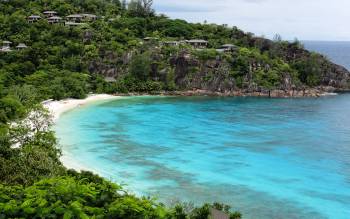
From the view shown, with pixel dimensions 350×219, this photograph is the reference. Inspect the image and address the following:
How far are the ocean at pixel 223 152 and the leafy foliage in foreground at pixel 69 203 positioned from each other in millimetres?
8967

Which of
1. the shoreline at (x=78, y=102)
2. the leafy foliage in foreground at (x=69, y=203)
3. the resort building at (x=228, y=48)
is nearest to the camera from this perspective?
the leafy foliage in foreground at (x=69, y=203)

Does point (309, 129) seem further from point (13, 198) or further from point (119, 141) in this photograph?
point (13, 198)

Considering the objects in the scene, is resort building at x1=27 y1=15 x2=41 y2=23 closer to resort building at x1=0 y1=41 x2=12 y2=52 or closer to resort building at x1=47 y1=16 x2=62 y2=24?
resort building at x1=47 y1=16 x2=62 y2=24

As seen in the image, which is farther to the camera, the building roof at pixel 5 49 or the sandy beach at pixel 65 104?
the building roof at pixel 5 49

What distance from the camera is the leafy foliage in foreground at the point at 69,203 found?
9.00m

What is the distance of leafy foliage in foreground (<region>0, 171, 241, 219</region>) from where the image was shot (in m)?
9.00

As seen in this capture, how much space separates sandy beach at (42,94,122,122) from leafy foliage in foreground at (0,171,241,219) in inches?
1681

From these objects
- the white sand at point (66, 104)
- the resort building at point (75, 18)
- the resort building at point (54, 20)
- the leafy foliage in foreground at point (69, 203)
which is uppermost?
the resort building at point (75, 18)

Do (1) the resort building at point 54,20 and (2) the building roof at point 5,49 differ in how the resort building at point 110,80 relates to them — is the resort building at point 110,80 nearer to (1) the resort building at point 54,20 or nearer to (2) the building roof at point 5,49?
(2) the building roof at point 5,49

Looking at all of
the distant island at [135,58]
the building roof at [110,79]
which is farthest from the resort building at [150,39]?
the building roof at [110,79]

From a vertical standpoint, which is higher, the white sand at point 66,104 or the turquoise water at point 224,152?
the white sand at point 66,104

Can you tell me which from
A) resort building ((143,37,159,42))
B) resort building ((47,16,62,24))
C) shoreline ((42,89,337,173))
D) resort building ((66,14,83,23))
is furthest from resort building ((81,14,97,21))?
shoreline ((42,89,337,173))

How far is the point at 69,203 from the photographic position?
9.30 metres

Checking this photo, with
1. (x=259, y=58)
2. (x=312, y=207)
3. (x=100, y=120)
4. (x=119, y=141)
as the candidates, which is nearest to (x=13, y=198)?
(x=312, y=207)
